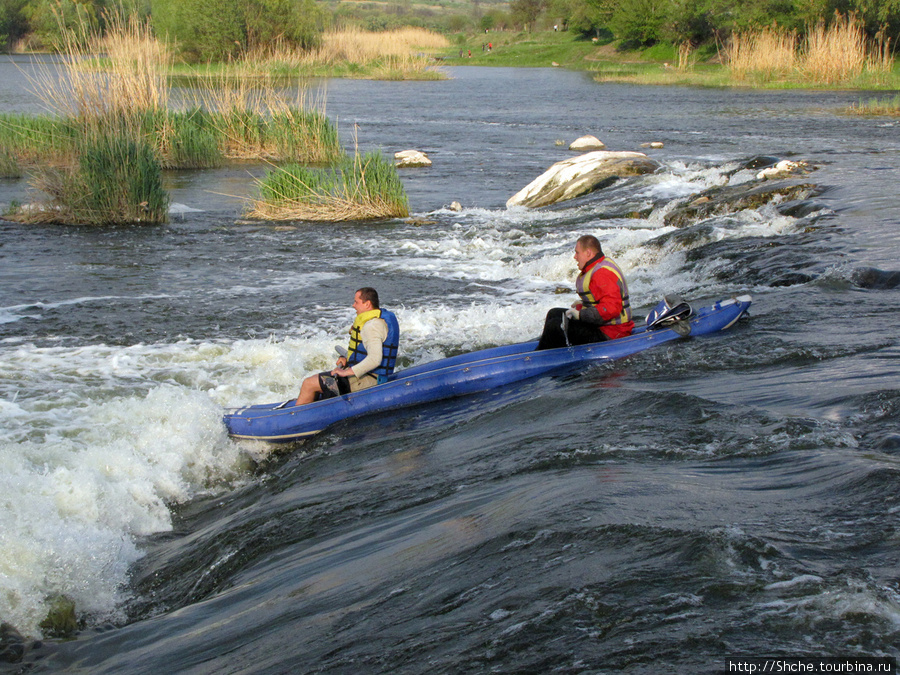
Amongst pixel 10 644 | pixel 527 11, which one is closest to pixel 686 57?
pixel 10 644

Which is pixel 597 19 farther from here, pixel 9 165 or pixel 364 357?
pixel 364 357

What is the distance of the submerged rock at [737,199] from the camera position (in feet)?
42.3

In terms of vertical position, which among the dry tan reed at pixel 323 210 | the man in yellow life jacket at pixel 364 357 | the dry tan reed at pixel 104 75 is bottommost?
the man in yellow life jacket at pixel 364 357

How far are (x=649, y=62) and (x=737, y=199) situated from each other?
143 ft

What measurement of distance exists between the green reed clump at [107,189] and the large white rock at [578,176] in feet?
22.7

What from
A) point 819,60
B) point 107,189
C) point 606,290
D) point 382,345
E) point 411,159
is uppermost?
point 819,60

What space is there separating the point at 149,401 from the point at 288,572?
→ 3.29 m

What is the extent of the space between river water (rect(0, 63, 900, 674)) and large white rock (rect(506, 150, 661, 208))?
3.83 metres

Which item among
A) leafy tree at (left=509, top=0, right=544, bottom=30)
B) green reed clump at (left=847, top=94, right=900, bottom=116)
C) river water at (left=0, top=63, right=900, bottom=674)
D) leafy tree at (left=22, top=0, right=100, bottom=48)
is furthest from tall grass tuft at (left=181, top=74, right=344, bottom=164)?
leafy tree at (left=509, top=0, right=544, bottom=30)

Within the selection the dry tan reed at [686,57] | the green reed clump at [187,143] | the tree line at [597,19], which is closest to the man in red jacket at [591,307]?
the green reed clump at [187,143]

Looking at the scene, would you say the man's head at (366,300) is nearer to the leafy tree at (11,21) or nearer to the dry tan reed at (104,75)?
the dry tan reed at (104,75)

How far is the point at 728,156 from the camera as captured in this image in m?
19.7

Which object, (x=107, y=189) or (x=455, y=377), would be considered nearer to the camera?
(x=455, y=377)

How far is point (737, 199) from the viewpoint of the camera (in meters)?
13.1
